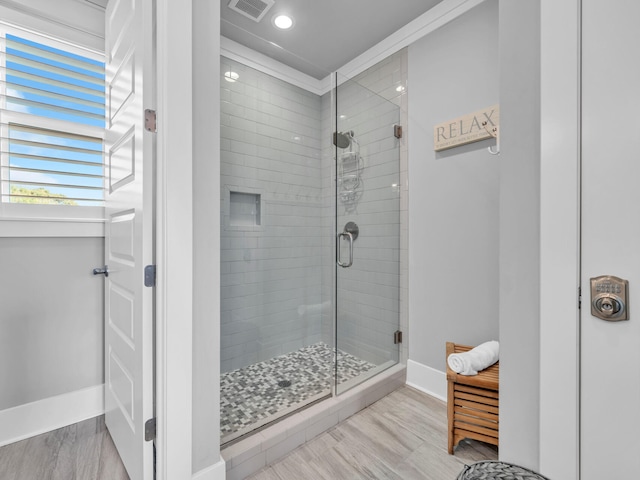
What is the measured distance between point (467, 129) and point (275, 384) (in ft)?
6.98

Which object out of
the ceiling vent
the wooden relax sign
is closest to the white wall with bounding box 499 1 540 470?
the wooden relax sign

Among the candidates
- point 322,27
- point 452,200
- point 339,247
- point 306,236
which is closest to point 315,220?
point 306,236

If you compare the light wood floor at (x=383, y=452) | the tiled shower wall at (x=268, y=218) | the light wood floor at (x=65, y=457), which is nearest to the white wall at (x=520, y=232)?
the light wood floor at (x=383, y=452)

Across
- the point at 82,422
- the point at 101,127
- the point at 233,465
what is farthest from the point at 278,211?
the point at 82,422

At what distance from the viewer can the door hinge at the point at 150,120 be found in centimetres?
114

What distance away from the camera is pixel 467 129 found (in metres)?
1.96

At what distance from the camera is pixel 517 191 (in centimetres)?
86

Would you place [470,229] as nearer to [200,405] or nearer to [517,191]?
[517,191]

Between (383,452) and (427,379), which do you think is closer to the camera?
(383,452)

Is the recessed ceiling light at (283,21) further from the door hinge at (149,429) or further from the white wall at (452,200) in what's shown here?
the door hinge at (149,429)

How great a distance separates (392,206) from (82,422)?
8.34 ft

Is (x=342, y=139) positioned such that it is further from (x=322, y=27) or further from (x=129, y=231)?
(x=129, y=231)

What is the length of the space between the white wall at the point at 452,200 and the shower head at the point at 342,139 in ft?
1.62
